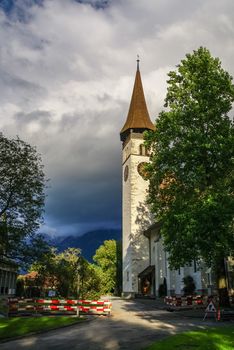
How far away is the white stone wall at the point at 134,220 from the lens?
189 feet

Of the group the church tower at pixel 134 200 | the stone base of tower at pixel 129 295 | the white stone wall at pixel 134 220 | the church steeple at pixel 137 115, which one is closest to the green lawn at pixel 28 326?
the stone base of tower at pixel 129 295

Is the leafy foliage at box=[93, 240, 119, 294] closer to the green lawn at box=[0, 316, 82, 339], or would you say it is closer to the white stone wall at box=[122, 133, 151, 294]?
the white stone wall at box=[122, 133, 151, 294]

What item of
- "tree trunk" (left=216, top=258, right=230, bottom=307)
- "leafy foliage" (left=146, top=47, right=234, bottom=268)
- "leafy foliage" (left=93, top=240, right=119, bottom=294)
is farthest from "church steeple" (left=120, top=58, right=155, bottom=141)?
"tree trunk" (left=216, top=258, right=230, bottom=307)

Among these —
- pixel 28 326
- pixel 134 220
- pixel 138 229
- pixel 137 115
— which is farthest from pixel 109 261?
pixel 28 326

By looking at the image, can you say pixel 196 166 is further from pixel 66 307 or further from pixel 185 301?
pixel 66 307

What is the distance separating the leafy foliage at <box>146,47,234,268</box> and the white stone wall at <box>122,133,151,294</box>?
1236 inches

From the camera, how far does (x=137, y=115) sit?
6712cm

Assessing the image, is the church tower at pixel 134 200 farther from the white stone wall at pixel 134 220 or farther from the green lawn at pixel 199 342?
the green lawn at pixel 199 342

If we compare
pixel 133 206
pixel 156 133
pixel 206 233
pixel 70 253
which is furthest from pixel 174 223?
pixel 133 206

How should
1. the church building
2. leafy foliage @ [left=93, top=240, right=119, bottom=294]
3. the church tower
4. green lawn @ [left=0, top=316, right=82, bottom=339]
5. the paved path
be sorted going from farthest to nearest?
leafy foliage @ [left=93, top=240, right=119, bottom=294], the church tower, the church building, green lawn @ [left=0, top=316, right=82, bottom=339], the paved path

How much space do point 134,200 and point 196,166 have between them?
115 feet

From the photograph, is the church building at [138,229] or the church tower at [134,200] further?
the church tower at [134,200]

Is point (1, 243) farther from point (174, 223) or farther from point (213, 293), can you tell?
point (213, 293)

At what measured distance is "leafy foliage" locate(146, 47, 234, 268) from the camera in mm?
22500
